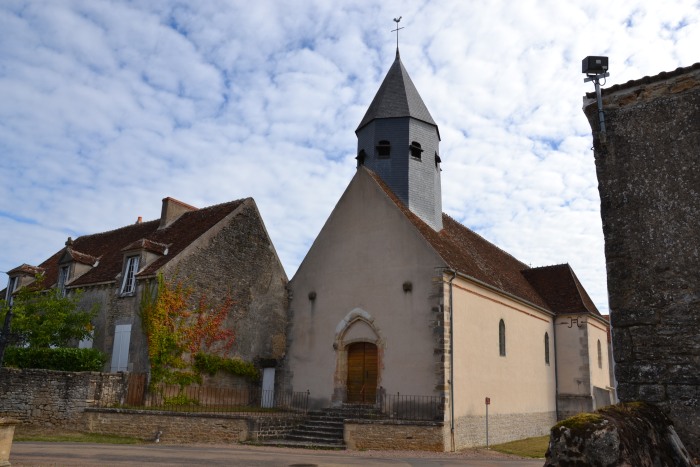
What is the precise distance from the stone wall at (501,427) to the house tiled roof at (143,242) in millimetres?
11095

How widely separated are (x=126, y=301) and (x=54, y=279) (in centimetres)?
629

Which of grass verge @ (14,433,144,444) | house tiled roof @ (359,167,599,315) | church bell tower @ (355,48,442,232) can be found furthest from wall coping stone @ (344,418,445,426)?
church bell tower @ (355,48,442,232)

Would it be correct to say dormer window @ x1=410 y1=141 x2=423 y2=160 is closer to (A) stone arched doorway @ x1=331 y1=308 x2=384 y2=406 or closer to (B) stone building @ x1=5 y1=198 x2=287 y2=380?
(A) stone arched doorway @ x1=331 y1=308 x2=384 y2=406

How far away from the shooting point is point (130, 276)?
809 inches

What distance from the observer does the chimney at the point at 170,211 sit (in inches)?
954

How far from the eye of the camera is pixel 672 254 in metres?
6.91

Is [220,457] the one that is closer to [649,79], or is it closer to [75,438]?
[75,438]

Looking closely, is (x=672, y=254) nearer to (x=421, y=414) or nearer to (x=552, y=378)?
(x=421, y=414)

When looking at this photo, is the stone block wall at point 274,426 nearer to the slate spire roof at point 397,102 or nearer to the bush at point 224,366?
the bush at point 224,366

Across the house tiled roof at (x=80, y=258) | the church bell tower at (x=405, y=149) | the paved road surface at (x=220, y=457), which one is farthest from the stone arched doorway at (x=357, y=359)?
the house tiled roof at (x=80, y=258)

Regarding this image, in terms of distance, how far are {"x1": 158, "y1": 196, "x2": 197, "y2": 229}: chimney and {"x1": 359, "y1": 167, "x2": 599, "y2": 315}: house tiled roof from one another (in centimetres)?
944

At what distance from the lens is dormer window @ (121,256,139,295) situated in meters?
20.2

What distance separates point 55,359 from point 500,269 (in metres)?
16.7

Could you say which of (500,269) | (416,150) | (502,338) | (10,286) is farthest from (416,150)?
(10,286)
